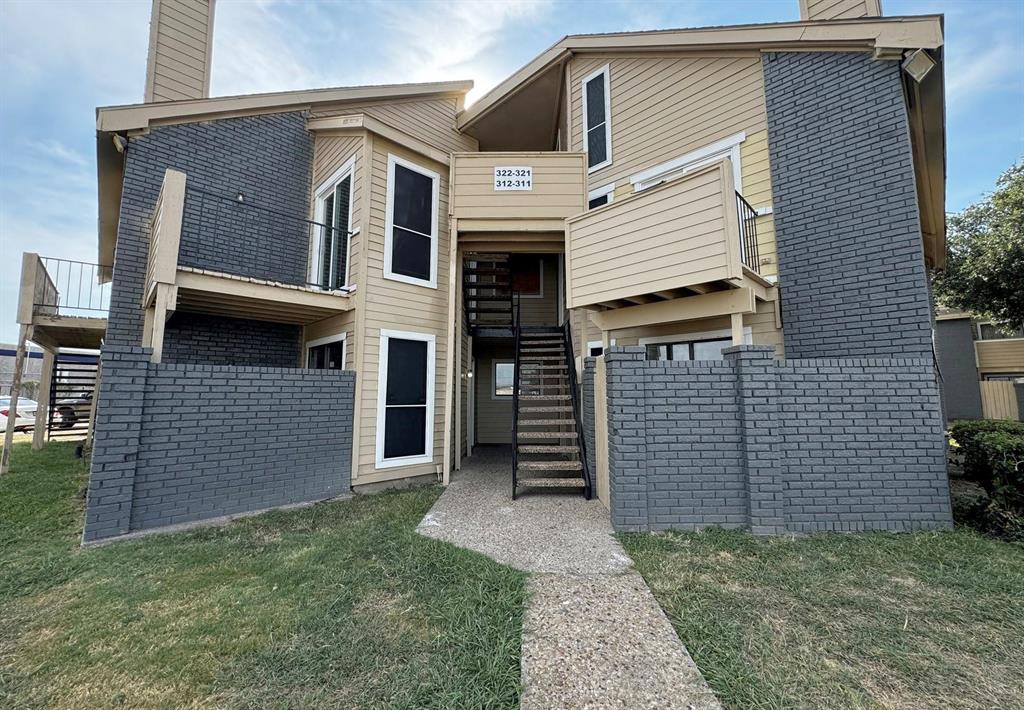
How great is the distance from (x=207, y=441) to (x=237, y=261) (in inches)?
124

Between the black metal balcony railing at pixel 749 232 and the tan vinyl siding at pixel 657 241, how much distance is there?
1.02 m

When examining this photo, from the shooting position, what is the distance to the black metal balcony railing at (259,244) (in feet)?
19.9

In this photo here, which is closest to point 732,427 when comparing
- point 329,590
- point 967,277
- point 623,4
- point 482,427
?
point 329,590

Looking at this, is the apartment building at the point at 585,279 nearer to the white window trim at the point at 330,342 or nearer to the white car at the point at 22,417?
the white window trim at the point at 330,342

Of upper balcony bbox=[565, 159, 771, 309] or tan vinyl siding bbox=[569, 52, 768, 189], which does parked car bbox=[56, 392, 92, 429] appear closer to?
upper balcony bbox=[565, 159, 771, 309]

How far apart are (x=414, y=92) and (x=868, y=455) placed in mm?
9465

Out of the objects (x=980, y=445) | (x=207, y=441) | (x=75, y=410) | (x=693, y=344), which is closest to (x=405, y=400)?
(x=207, y=441)

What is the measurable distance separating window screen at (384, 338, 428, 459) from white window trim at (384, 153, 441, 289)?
3.41ft

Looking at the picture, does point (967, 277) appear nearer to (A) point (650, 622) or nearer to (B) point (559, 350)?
(B) point (559, 350)

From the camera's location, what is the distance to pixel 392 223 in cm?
654

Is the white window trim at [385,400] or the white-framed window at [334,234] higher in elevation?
the white-framed window at [334,234]

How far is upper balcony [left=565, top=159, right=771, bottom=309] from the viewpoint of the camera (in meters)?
4.41

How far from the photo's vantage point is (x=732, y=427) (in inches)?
163

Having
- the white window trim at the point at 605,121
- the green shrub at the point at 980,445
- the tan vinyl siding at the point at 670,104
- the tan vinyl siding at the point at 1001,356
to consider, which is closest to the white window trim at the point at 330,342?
the tan vinyl siding at the point at 670,104
